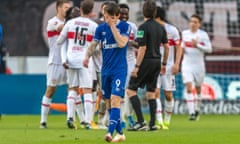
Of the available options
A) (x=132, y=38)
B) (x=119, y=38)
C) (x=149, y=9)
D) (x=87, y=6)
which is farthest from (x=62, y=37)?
(x=119, y=38)

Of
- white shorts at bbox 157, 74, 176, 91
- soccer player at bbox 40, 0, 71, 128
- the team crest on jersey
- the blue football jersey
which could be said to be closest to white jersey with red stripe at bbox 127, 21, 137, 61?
the team crest on jersey

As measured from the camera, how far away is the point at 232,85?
1030 inches

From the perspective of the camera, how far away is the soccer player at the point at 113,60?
45.0ft

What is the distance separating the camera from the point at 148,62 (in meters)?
16.8

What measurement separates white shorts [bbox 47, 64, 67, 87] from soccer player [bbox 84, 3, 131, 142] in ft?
11.4

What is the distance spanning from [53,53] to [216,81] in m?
9.15

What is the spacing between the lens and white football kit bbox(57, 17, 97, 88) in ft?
56.1

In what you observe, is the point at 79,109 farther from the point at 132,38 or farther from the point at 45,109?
the point at 132,38

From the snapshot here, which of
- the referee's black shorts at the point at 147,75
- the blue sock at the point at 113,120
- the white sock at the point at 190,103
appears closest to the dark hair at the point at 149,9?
the referee's black shorts at the point at 147,75

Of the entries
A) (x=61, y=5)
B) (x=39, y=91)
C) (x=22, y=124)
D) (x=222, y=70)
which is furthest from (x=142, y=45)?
(x=222, y=70)

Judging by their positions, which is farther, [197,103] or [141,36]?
[197,103]

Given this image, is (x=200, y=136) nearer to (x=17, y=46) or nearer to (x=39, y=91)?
(x=39, y=91)

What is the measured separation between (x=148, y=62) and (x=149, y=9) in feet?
3.15

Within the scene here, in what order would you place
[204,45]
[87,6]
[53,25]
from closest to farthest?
[87,6] < [53,25] < [204,45]
